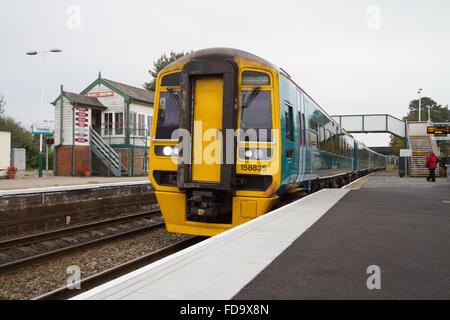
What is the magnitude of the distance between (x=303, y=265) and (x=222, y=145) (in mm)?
3190

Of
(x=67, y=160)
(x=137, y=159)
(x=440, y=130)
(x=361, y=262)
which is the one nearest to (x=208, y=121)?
(x=361, y=262)

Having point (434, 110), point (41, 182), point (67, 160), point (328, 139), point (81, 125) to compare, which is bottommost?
point (41, 182)

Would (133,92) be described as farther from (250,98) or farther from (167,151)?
(250,98)

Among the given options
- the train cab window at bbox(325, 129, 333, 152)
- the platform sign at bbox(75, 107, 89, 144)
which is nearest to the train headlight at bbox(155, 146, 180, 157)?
the train cab window at bbox(325, 129, 333, 152)

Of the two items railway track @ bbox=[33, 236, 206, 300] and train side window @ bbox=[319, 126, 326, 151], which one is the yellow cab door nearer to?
railway track @ bbox=[33, 236, 206, 300]

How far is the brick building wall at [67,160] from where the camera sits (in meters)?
24.0

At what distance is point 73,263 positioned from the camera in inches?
258

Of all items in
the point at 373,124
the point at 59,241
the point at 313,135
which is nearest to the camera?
the point at 59,241

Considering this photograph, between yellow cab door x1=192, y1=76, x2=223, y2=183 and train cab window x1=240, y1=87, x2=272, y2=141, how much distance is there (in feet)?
1.37

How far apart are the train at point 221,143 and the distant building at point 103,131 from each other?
17463 mm

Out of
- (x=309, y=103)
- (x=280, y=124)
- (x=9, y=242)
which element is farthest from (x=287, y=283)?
(x=309, y=103)

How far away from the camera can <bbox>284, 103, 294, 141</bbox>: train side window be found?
712cm

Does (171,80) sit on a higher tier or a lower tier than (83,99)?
lower
